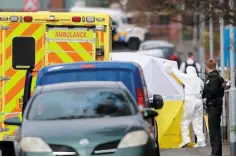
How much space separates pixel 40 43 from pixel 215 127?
11.0ft

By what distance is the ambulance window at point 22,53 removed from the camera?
1652 centimetres

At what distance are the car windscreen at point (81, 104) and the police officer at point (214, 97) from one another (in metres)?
4.08

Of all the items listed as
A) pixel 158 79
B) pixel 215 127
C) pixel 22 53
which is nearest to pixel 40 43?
pixel 22 53

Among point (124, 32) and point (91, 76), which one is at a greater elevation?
point (124, 32)

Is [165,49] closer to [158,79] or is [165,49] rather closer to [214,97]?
[158,79]

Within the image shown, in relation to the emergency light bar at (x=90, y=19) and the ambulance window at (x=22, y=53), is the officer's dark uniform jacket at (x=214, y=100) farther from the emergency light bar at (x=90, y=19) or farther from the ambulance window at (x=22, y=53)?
the ambulance window at (x=22, y=53)

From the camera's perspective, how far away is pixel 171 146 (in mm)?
19531

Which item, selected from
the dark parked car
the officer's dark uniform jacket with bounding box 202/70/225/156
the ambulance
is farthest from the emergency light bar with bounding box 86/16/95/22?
the dark parked car

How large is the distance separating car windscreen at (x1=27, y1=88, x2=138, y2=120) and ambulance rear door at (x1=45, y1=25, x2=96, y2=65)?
3982 millimetres

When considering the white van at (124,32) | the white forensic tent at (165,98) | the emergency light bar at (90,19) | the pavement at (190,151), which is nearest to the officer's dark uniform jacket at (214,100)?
the pavement at (190,151)

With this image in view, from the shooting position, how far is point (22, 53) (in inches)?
651

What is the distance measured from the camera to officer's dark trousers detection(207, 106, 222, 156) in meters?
16.7

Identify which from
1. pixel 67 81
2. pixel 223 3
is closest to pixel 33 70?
pixel 67 81

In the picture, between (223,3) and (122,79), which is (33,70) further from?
(223,3)
